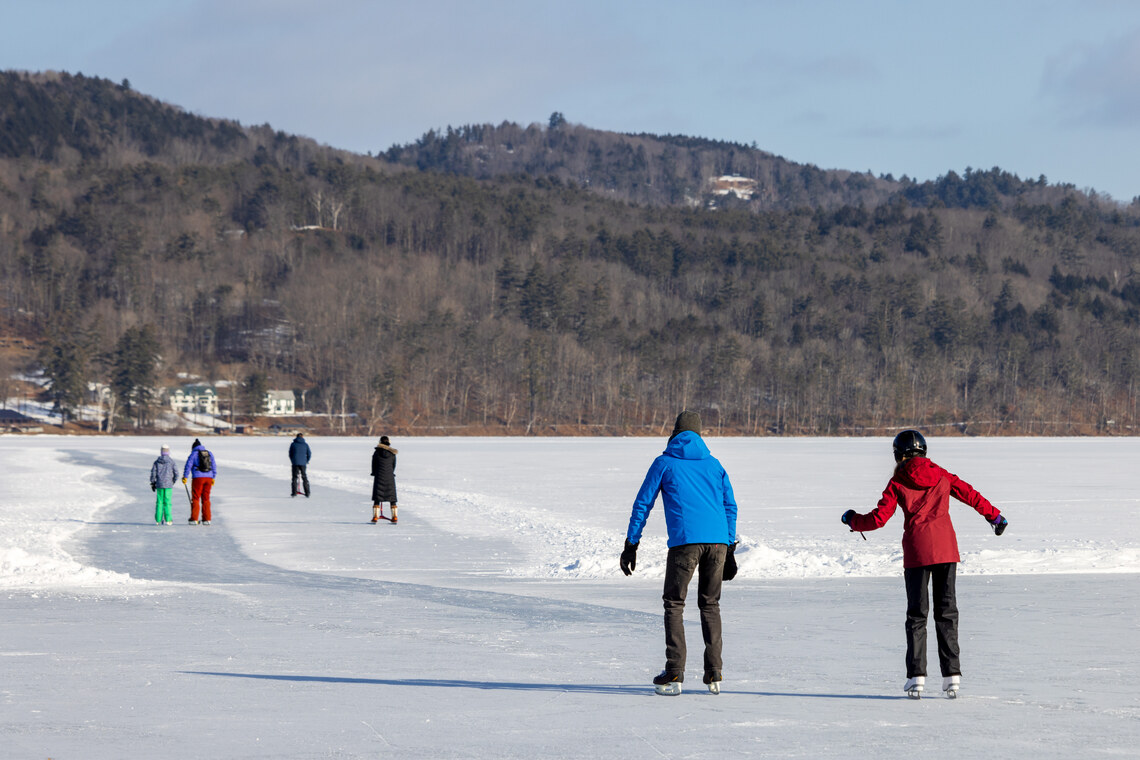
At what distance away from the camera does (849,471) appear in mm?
39094

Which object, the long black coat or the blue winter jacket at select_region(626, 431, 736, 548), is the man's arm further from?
the long black coat

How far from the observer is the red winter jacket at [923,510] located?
6945 mm

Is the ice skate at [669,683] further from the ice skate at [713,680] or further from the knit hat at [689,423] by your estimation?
the knit hat at [689,423]

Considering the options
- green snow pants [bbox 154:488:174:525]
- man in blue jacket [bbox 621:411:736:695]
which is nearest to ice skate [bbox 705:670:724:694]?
man in blue jacket [bbox 621:411:736:695]

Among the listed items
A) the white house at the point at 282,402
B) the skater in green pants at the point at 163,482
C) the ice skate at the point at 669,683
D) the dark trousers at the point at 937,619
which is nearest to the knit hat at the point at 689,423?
the ice skate at the point at 669,683

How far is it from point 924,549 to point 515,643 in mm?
3332

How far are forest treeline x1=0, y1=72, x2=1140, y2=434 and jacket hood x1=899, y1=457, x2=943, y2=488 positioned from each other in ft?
350

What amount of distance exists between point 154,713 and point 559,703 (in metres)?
2.27

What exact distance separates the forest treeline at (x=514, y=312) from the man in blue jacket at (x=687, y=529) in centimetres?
10645

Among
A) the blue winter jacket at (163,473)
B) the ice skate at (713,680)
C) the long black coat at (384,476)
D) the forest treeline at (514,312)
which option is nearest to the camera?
the ice skate at (713,680)

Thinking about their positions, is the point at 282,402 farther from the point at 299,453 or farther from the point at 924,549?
the point at 924,549

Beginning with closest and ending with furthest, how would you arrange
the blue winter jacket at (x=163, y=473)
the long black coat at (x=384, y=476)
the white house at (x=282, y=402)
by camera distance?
the blue winter jacket at (x=163, y=473) → the long black coat at (x=384, y=476) → the white house at (x=282, y=402)

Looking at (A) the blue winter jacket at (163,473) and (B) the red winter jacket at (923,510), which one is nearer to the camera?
(B) the red winter jacket at (923,510)

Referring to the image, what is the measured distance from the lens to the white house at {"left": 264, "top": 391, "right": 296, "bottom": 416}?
395 ft
